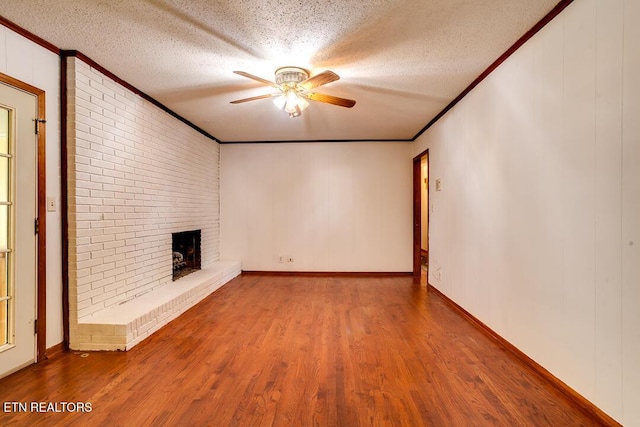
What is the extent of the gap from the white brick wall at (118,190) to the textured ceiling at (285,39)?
1.05ft

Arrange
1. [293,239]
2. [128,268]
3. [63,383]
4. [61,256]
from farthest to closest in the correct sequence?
[293,239] → [128,268] → [61,256] → [63,383]

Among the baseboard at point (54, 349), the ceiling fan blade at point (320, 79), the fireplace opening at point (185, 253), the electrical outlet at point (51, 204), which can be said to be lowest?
the baseboard at point (54, 349)

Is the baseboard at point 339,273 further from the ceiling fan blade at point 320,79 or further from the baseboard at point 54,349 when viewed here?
the ceiling fan blade at point 320,79

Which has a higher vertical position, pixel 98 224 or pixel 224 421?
pixel 98 224

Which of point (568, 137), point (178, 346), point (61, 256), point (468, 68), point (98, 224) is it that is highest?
point (468, 68)

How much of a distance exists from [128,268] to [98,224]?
0.64 meters

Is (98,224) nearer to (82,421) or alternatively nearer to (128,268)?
(128,268)

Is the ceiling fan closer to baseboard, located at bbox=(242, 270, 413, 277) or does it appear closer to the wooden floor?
the wooden floor

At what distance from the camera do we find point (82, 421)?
179cm

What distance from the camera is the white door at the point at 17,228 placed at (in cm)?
227

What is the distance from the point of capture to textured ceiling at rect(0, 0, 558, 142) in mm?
2115

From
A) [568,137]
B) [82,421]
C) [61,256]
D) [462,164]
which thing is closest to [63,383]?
[82,421]

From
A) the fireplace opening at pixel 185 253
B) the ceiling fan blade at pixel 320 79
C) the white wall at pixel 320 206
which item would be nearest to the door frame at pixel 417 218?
the white wall at pixel 320 206

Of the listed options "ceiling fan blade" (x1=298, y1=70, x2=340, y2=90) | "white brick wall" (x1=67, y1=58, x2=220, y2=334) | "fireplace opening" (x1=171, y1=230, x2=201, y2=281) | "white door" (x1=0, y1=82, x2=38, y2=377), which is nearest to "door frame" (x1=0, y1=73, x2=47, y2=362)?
"white door" (x1=0, y1=82, x2=38, y2=377)
